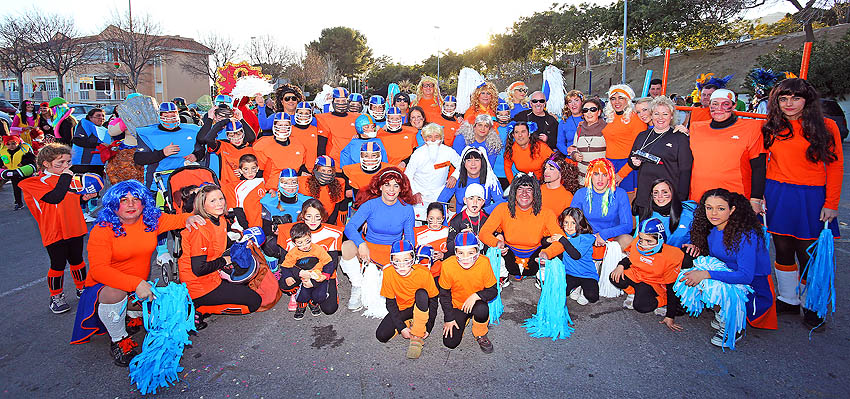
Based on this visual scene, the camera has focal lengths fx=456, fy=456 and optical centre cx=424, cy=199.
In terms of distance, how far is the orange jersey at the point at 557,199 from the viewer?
4.56 metres

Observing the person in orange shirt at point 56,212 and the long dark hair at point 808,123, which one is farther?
the person in orange shirt at point 56,212

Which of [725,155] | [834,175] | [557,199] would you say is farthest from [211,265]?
[834,175]

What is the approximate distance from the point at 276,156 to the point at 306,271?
174 centimetres

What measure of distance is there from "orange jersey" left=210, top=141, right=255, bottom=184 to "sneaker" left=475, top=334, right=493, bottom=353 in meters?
3.02

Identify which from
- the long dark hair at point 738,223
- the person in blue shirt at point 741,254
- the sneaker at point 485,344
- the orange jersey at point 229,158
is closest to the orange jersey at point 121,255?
the orange jersey at point 229,158

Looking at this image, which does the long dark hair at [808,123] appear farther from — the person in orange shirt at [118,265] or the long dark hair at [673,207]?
the person in orange shirt at [118,265]

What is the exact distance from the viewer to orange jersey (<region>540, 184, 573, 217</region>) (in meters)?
4.56

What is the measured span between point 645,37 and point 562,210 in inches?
1208

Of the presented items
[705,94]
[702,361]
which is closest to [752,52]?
[705,94]

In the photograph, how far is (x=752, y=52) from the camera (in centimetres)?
2978

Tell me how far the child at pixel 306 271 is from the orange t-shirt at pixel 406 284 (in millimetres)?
753

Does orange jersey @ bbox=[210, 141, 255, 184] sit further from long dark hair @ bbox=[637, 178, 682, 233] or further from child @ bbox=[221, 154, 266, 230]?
long dark hair @ bbox=[637, 178, 682, 233]

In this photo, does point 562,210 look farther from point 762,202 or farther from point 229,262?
point 229,262

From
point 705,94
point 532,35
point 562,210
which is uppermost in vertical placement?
point 532,35
